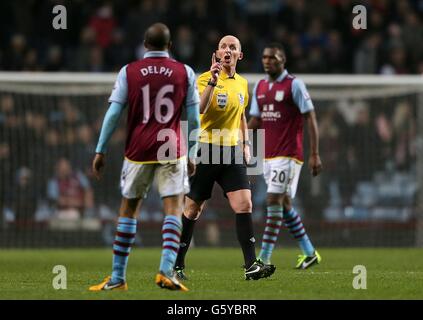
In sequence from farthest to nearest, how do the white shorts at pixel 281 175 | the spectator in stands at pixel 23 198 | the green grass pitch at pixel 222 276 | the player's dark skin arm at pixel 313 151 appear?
the spectator in stands at pixel 23 198
the white shorts at pixel 281 175
the player's dark skin arm at pixel 313 151
the green grass pitch at pixel 222 276

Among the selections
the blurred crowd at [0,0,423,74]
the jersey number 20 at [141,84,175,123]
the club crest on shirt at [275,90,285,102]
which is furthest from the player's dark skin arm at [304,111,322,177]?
the blurred crowd at [0,0,423,74]

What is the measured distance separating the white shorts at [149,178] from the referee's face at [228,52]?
6.96ft

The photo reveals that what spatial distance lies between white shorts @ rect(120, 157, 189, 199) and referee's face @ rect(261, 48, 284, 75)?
3.57 m

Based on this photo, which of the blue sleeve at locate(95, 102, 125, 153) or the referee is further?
the referee

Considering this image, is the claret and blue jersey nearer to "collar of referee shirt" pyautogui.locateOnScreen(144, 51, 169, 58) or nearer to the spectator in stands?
"collar of referee shirt" pyautogui.locateOnScreen(144, 51, 169, 58)

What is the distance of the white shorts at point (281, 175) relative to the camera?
11742 mm

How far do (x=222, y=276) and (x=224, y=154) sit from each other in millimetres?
1255

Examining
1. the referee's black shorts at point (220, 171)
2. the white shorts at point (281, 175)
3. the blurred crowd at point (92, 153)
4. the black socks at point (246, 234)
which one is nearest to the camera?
the black socks at point (246, 234)

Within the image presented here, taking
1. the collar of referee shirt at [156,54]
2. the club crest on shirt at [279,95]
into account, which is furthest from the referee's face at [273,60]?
the collar of referee shirt at [156,54]

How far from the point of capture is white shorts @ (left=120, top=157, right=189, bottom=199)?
8.40 metres

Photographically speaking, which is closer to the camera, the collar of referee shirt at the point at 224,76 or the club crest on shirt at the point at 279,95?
the collar of referee shirt at the point at 224,76

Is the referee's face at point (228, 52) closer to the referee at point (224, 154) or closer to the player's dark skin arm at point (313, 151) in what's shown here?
the referee at point (224, 154)

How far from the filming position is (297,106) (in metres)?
11.8
